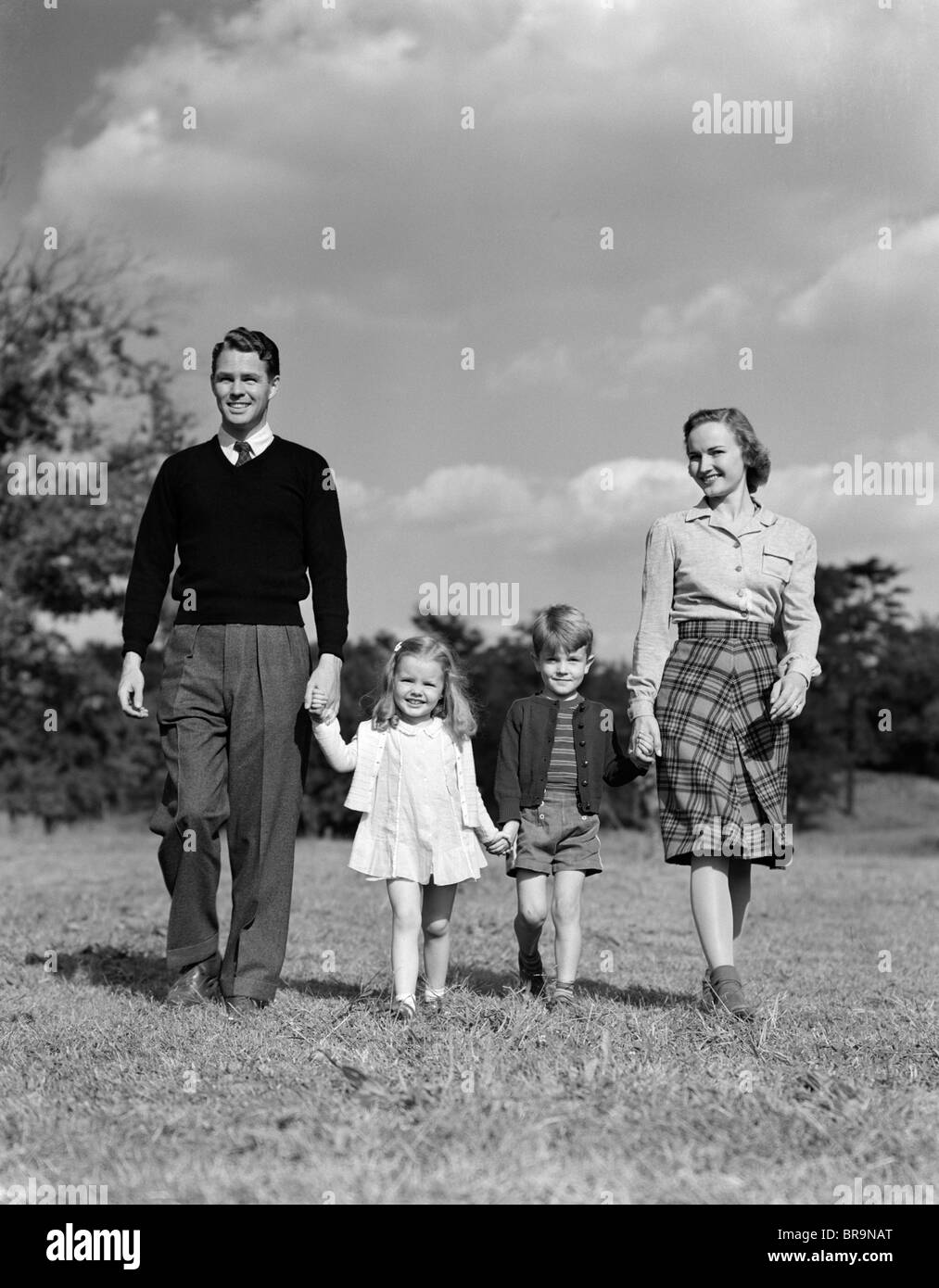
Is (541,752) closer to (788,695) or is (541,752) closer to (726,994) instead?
(788,695)

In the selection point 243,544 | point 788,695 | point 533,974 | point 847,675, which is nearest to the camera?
point 788,695

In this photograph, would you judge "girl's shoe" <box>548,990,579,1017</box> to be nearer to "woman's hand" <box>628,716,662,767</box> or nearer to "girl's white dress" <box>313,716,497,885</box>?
"girl's white dress" <box>313,716,497,885</box>

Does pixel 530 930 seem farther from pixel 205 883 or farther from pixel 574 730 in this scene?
pixel 205 883

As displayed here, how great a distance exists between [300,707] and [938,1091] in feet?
9.31

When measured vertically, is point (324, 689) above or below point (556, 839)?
above

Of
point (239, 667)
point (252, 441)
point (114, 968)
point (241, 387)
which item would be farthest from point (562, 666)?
point (114, 968)

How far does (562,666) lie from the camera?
228 inches

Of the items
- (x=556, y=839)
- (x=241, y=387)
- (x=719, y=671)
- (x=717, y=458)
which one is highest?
(x=241, y=387)

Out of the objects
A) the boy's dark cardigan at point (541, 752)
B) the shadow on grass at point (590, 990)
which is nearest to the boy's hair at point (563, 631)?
the boy's dark cardigan at point (541, 752)

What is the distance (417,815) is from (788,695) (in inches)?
60.5

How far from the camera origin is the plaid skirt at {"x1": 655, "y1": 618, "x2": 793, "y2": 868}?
5.27 meters

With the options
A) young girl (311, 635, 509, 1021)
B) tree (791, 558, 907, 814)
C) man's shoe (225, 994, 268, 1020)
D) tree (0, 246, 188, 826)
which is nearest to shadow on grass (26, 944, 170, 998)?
man's shoe (225, 994, 268, 1020)

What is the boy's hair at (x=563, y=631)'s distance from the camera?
5.77 m
